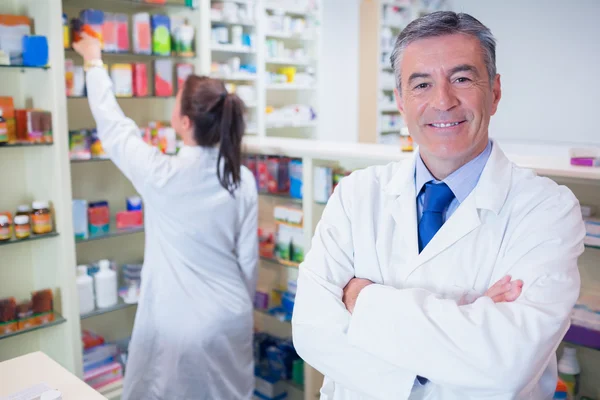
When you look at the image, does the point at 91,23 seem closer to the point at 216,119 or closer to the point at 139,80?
the point at 139,80

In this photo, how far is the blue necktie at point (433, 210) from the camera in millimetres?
1582

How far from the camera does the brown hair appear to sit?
→ 8.98 ft

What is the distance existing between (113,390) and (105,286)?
608 mm

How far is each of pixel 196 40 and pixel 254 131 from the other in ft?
7.86

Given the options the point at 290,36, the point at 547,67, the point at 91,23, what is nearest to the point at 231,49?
the point at 290,36

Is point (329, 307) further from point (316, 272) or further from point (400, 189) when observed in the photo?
point (400, 189)

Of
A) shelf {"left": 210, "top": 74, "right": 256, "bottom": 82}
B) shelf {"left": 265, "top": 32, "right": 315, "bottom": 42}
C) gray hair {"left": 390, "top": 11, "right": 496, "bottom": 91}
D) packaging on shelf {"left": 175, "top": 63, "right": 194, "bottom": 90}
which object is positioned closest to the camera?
gray hair {"left": 390, "top": 11, "right": 496, "bottom": 91}

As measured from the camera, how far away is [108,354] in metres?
3.36

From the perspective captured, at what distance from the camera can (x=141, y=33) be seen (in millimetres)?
3195

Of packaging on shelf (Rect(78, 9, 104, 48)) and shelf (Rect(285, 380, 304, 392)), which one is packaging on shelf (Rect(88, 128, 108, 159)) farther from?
shelf (Rect(285, 380, 304, 392))

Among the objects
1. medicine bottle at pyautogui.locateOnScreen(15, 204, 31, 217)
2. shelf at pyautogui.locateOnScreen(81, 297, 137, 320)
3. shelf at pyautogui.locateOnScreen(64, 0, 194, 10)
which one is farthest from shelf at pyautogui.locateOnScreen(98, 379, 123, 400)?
shelf at pyautogui.locateOnScreen(64, 0, 194, 10)

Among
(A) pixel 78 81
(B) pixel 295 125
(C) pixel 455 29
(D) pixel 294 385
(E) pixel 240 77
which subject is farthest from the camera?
(B) pixel 295 125

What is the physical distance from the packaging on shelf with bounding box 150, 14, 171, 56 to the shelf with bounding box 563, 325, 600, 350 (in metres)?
2.50

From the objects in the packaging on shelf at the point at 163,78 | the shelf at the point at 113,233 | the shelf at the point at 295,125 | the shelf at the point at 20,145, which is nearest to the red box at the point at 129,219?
the shelf at the point at 113,233
